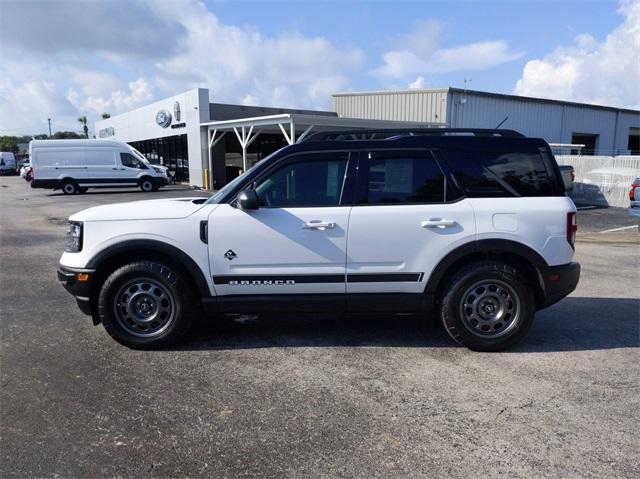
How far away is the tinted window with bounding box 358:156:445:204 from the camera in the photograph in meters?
4.54

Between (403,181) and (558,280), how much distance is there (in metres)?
1.67

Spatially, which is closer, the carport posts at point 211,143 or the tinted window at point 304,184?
the tinted window at point 304,184

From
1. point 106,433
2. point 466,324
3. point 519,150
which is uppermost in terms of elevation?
point 519,150

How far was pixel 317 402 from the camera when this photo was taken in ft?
11.8

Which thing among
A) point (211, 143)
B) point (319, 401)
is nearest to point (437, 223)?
point (319, 401)

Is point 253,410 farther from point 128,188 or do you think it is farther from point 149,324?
point 128,188

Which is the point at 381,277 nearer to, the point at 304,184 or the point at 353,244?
the point at 353,244

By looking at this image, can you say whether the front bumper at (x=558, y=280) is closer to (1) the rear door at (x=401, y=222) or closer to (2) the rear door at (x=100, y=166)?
(1) the rear door at (x=401, y=222)

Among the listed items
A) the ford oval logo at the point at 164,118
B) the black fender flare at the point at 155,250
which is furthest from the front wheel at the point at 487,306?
the ford oval logo at the point at 164,118

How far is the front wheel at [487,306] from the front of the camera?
14.7 feet

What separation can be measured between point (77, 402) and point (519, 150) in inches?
166

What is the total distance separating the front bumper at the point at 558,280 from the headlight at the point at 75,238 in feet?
13.8

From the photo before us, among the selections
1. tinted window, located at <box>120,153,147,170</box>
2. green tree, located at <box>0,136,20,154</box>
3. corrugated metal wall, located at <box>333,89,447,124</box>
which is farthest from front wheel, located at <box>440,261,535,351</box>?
green tree, located at <box>0,136,20,154</box>

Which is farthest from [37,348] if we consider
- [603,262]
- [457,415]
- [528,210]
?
[603,262]
